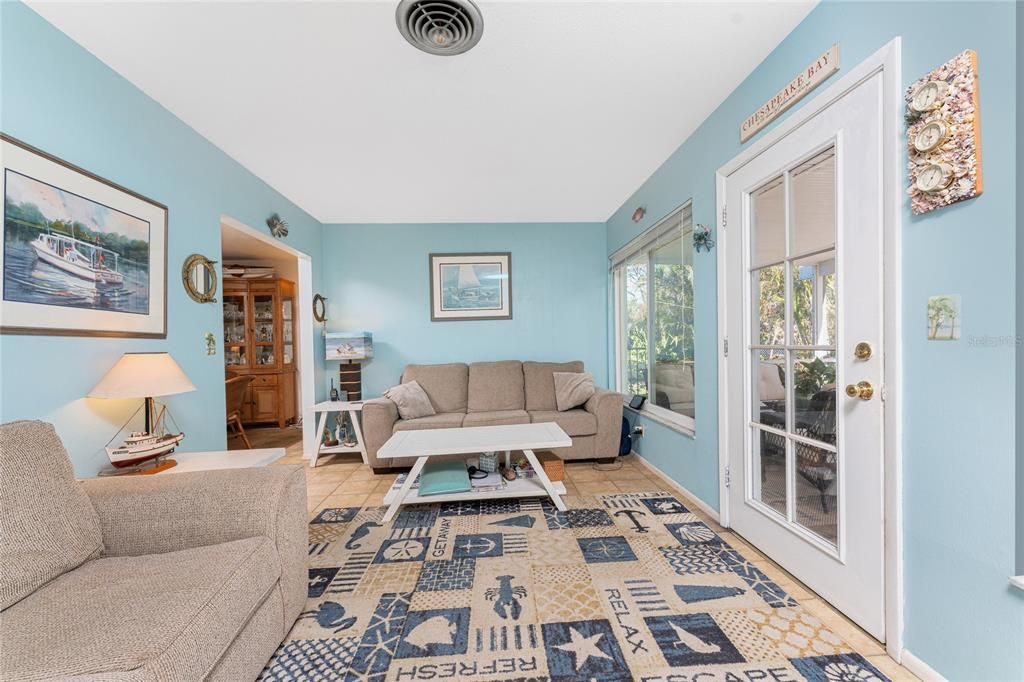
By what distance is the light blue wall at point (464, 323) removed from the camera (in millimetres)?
4094

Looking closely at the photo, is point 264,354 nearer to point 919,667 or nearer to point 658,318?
point 658,318

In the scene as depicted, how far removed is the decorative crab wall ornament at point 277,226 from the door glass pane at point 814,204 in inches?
131

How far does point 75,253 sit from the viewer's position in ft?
5.22

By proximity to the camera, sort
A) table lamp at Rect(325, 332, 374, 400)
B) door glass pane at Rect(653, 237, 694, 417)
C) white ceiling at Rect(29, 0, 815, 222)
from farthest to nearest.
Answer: table lamp at Rect(325, 332, 374, 400)
door glass pane at Rect(653, 237, 694, 417)
white ceiling at Rect(29, 0, 815, 222)

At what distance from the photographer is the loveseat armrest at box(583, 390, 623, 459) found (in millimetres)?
3326

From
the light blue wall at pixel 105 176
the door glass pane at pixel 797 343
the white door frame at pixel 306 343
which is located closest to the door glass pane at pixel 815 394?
the door glass pane at pixel 797 343

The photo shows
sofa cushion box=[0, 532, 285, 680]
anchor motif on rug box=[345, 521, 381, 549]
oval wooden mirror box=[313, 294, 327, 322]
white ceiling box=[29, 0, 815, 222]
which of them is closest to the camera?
sofa cushion box=[0, 532, 285, 680]

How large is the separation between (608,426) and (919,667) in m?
2.19

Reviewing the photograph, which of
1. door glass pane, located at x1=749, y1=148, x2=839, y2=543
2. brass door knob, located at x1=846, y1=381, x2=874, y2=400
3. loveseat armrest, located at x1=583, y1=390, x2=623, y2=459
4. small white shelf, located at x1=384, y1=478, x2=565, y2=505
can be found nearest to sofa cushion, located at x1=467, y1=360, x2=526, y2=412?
loveseat armrest, located at x1=583, y1=390, x2=623, y2=459

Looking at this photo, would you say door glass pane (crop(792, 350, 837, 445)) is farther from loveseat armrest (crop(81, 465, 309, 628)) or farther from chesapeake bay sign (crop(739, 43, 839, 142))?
loveseat armrest (crop(81, 465, 309, 628))

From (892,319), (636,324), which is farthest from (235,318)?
(892,319)

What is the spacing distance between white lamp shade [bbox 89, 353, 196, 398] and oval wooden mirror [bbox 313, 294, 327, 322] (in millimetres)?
2101

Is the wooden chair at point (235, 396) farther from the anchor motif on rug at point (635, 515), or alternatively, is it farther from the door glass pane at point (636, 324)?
the door glass pane at point (636, 324)

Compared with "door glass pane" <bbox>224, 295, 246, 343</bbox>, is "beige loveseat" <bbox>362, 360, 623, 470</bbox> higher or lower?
lower
